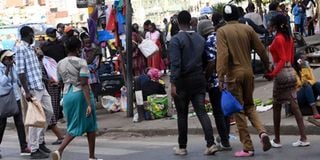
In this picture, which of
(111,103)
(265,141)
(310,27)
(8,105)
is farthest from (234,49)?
(310,27)

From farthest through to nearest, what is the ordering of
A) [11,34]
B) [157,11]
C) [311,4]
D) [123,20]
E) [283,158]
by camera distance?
[11,34] → [157,11] → [311,4] → [123,20] → [283,158]

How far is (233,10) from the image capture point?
8086 millimetres

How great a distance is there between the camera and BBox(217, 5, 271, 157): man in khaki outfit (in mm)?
7855

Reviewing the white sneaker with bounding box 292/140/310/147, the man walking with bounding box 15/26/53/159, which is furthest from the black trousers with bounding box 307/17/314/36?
the man walking with bounding box 15/26/53/159

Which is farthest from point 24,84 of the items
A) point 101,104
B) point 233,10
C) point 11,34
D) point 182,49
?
point 11,34

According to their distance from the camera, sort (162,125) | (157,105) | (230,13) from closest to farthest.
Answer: (230,13) < (162,125) < (157,105)

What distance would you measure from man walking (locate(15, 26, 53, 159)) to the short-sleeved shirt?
1.19 meters

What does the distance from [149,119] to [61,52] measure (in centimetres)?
215

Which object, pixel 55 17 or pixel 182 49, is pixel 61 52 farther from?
pixel 55 17

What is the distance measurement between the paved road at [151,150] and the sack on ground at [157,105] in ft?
3.19

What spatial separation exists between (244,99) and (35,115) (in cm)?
316

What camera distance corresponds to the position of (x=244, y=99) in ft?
26.6

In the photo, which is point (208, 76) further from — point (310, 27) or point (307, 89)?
point (310, 27)

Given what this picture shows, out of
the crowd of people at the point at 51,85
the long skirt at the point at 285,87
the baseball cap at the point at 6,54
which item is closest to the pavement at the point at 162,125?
the long skirt at the point at 285,87
